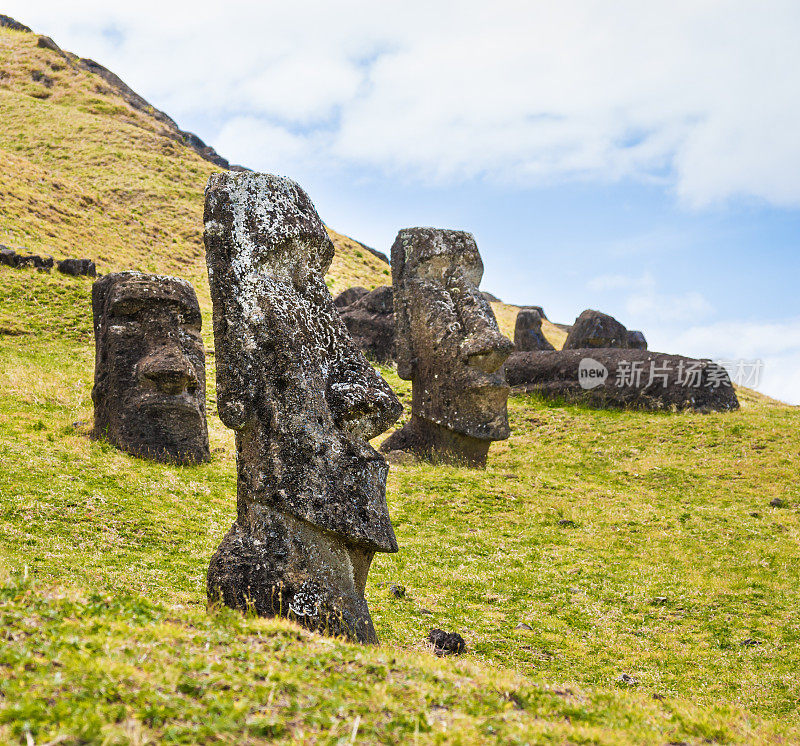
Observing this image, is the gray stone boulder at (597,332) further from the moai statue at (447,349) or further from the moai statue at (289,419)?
the moai statue at (289,419)

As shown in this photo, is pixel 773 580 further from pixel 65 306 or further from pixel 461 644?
pixel 65 306

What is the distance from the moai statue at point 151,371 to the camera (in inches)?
572

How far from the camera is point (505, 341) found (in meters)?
16.3

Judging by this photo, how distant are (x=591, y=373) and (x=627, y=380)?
107 centimetres

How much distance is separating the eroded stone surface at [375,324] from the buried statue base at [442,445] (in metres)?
11.4

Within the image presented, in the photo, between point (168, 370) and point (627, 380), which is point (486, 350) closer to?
point (168, 370)

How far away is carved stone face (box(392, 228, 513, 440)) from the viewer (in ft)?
53.6

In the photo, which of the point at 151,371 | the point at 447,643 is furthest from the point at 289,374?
the point at 151,371

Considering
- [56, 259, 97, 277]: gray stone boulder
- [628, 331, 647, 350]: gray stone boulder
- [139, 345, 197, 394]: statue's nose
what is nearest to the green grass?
[139, 345, 197, 394]: statue's nose

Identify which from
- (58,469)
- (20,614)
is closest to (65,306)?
(58,469)

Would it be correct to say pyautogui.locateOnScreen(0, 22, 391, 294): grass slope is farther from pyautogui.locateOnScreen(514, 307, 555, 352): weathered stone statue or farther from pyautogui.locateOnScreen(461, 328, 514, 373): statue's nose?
pyautogui.locateOnScreen(461, 328, 514, 373): statue's nose

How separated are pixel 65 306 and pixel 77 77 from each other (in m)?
49.0

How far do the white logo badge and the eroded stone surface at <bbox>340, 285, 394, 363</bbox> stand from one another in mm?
7648

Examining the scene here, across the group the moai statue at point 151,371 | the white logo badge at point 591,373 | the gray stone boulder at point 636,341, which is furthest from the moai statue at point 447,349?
the gray stone boulder at point 636,341
